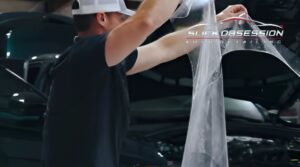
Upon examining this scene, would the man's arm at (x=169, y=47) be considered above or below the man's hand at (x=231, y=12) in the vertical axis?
below

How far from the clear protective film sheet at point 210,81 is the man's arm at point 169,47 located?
2 cm

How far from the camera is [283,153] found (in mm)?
2645

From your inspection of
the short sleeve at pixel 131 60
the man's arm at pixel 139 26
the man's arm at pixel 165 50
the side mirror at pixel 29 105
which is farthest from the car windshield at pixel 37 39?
the man's arm at pixel 139 26

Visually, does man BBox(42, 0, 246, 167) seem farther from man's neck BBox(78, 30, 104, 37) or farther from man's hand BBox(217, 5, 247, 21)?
man's hand BBox(217, 5, 247, 21)

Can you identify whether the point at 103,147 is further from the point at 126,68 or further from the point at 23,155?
the point at 23,155

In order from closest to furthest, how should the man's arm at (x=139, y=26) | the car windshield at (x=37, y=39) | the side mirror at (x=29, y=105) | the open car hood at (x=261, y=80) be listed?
the man's arm at (x=139, y=26) < the open car hood at (x=261, y=80) < the side mirror at (x=29, y=105) < the car windshield at (x=37, y=39)

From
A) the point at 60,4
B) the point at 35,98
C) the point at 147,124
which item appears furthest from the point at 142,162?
the point at 60,4

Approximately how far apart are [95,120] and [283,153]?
1.02 meters

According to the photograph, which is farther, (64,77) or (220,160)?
(220,160)

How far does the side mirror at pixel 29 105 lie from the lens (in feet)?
9.21

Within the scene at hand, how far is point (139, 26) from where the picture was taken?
5.84 feet

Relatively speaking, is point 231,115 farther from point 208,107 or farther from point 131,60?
point 131,60

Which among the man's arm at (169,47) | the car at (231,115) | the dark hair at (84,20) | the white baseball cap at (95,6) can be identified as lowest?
the car at (231,115)

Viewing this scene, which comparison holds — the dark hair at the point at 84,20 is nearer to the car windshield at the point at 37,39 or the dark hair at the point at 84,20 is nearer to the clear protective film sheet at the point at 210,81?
the clear protective film sheet at the point at 210,81
